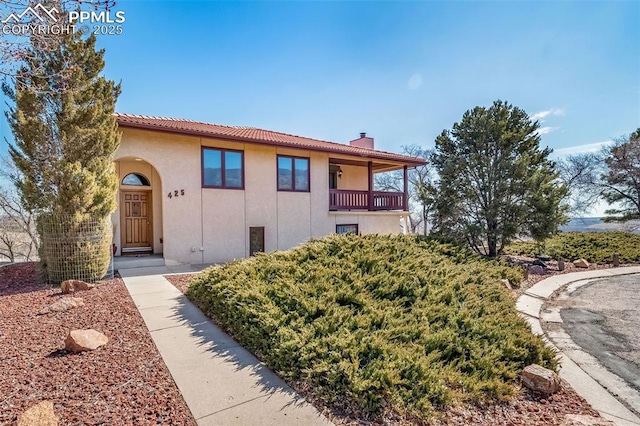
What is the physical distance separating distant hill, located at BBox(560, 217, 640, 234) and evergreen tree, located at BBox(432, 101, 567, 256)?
9.52 metres

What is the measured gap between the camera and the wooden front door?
10469 millimetres

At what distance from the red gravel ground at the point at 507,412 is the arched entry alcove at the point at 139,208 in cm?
926

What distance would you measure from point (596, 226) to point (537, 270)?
44.9 feet

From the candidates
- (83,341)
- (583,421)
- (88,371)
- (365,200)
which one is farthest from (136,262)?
(583,421)

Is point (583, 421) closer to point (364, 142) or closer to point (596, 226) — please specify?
point (364, 142)

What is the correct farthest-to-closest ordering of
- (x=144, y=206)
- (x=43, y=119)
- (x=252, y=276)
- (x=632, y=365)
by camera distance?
(x=144, y=206)
(x=43, y=119)
(x=252, y=276)
(x=632, y=365)

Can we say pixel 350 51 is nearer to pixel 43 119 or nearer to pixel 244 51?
pixel 244 51

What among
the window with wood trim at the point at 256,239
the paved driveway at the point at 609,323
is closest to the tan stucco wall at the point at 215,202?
the window with wood trim at the point at 256,239

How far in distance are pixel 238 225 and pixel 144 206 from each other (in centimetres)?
330

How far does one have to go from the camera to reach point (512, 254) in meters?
14.1

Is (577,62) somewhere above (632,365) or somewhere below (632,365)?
above

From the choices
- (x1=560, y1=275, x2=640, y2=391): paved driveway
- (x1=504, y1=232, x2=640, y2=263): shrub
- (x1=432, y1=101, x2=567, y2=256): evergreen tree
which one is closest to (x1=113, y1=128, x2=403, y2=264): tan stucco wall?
(x1=432, y1=101, x2=567, y2=256): evergreen tree

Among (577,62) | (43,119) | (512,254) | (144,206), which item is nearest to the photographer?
(43,119)

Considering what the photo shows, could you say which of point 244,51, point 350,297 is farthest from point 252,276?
point 244,51
